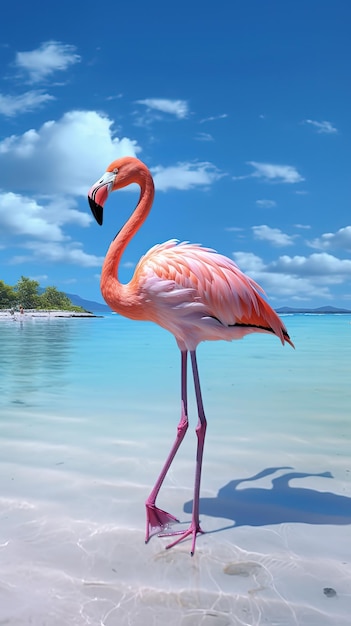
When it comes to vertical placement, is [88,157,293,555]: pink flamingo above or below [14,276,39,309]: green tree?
below

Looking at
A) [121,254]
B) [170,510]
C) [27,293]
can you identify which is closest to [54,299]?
[27,293]

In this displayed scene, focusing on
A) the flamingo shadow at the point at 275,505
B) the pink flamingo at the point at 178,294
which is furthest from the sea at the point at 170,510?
the pink flamingo at the point at 178,294

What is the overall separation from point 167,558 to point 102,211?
188cm

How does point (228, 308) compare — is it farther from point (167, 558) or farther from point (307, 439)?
point (307, 439)

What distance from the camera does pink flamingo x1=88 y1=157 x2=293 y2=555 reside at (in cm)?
301

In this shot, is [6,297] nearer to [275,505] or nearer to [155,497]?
[275,505]

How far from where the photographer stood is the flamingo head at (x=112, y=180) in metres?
3.07

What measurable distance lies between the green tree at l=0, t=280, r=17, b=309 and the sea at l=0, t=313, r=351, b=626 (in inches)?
3187

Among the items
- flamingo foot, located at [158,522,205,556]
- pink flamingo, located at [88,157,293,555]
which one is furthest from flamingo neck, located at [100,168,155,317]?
flamingo foot, located at [158,522,205,556]

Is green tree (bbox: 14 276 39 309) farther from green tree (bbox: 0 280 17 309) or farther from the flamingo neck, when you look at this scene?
the flamingo neck

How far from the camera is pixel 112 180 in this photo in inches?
124

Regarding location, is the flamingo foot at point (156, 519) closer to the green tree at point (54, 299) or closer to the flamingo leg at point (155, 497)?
the flamingo leg at point (155, 497)

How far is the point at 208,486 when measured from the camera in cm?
390

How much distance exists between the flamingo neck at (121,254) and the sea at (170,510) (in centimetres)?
130
